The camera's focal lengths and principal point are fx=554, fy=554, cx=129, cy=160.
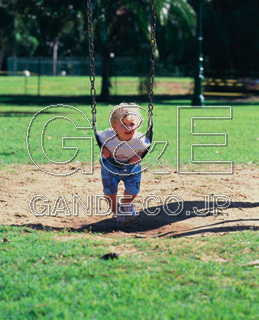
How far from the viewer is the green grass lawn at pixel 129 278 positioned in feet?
10.3

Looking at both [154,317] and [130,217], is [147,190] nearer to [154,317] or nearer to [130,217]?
[130,217]

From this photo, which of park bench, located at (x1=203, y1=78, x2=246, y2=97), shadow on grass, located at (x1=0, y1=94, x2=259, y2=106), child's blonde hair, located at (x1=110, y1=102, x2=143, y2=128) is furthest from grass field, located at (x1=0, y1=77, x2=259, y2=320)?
park bench, located at (x1=203, y1=78, x2=246, y2=97)

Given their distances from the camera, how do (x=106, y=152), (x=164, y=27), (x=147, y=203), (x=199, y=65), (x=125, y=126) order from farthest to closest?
(x=164, y=27) < (x=199, y=65) < (x=147, y=203) < (x=106, y=152) < (x=125, y=126)

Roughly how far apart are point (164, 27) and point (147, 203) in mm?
18146

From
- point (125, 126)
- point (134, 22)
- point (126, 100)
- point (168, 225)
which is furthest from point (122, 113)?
point (126, 100)

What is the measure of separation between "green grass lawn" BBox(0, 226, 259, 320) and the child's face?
3.50 feet

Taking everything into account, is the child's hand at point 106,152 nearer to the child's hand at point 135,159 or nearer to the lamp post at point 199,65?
the child's hand at point 135,159

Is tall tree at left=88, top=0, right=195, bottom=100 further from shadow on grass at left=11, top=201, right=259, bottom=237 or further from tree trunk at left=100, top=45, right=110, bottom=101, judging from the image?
shadow on grass at left=11, top=201, right=259, bottom=237

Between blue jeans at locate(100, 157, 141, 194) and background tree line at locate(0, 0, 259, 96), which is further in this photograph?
background tree line at locate(0, 0, 259, 96)

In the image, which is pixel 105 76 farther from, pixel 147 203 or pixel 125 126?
pixel 125 126

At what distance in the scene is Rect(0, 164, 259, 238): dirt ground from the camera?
529 centimetres

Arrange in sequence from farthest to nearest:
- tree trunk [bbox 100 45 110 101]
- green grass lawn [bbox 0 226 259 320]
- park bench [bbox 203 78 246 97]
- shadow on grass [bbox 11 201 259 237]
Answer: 1. park bench [bbox 203 78 246 97]
2. tree trunk [bbox 100 45 110 101]
3. shadow on grass [bbox 11 201 259 237]
4. green grass lawn [bbox 0 226 259 320]

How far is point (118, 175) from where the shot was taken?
17.7ft

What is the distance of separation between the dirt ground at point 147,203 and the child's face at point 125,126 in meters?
0.91
